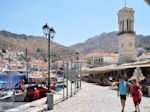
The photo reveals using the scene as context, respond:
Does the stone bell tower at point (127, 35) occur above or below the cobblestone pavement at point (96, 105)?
above

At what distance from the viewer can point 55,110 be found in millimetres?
8039

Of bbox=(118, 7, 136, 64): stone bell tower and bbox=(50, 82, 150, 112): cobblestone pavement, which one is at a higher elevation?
bbox=(118, 7, 136, 64): stone bell tower

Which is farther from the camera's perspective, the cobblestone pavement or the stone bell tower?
the stone bell tower

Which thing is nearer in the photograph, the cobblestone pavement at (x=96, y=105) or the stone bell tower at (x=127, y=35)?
the cobblestone pavement at (x=96, y=105)

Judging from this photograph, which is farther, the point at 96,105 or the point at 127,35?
the point at 127,35

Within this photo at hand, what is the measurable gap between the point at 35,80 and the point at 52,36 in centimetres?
Result: 2299

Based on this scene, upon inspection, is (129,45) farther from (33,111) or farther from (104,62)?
(33,111)

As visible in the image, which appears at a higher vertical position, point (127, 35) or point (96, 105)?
point (127, 35)

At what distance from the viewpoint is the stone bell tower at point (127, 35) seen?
38.2 m

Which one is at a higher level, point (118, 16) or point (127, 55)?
point (118, 16)

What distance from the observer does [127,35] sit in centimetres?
3809

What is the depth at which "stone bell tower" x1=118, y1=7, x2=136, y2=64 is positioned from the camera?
38250mm

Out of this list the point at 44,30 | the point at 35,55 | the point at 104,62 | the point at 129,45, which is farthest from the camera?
the point at 35,55

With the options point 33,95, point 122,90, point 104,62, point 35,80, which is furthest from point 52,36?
point 104,62
